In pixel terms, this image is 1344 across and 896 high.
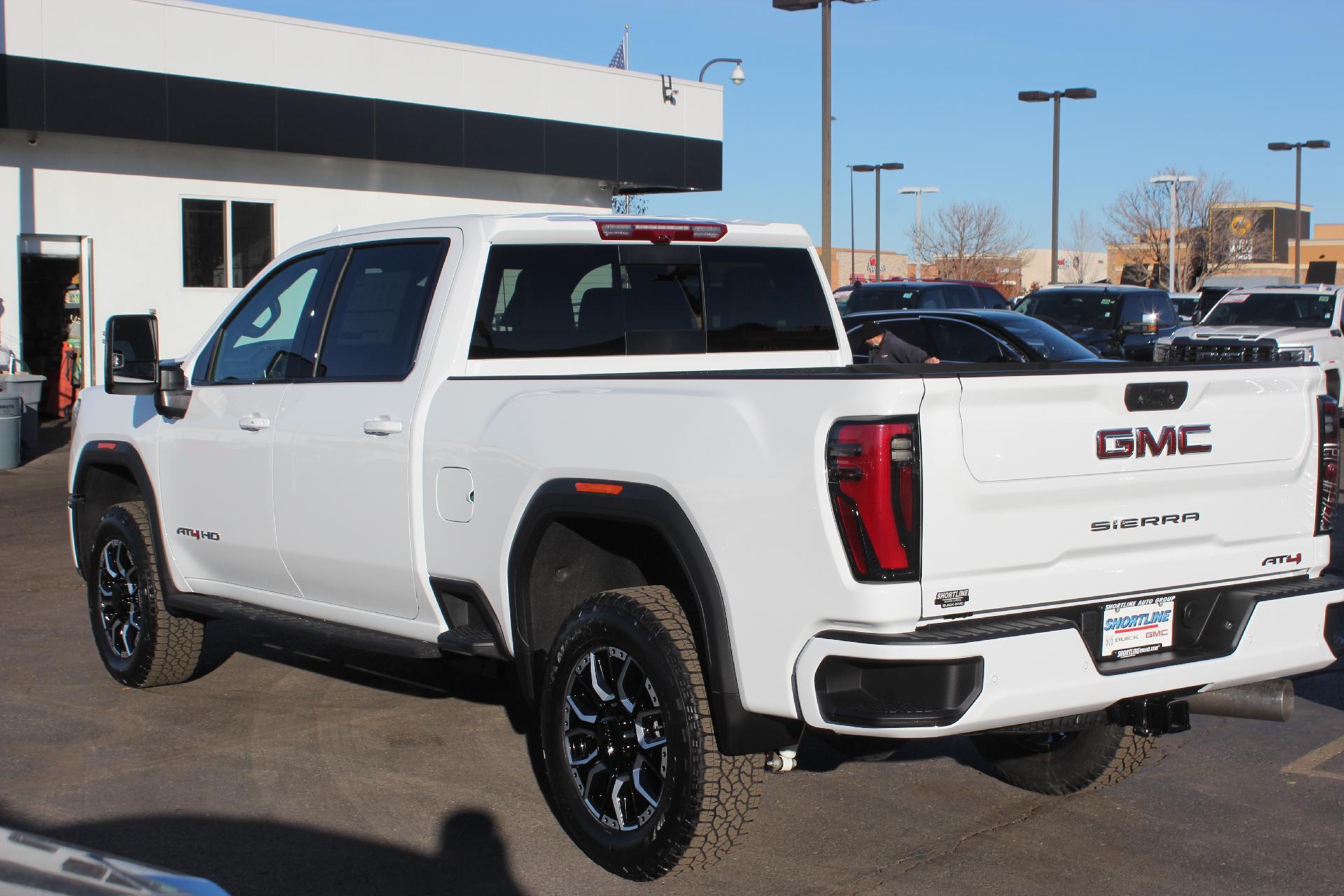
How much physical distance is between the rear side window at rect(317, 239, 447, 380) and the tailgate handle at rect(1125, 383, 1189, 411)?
2642 millimetres

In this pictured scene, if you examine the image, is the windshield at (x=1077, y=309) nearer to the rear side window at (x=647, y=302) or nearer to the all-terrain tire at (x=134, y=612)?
the rear side window at (x=647, y=302)

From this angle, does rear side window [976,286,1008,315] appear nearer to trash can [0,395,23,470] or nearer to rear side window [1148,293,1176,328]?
rear side window [1148,293,1176,328]

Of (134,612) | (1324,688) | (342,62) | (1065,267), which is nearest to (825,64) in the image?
(342,62)

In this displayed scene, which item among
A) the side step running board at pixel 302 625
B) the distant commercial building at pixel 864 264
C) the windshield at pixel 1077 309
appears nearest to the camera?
the side step running board at pixel 302 625

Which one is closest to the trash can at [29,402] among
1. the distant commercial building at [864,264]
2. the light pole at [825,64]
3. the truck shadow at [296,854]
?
the light pole at [825,64]

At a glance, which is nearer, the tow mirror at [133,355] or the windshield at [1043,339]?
the tow mirror at [133,355]

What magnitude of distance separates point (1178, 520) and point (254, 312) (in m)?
4.16

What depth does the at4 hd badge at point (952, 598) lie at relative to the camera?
3.82m

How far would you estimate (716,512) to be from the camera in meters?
4.14

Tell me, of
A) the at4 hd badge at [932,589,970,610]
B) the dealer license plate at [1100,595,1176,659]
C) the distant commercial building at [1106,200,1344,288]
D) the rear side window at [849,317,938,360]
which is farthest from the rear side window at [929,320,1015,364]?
the distant commercial building at [1106,200,1344,288]

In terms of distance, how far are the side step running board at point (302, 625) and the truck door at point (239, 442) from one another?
0.09 m

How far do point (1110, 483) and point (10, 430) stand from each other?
47.6 feet

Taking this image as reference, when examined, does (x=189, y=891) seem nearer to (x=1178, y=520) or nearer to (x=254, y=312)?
(x=1178, y=520)

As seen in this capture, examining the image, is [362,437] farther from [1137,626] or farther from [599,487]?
Result: [1137,626]
